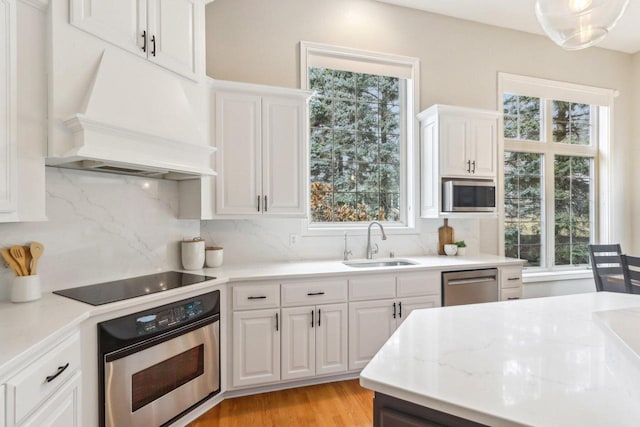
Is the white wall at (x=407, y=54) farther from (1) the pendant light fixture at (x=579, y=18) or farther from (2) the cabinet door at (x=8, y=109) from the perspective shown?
(1) the pendant light fixture at (x=579, y=18)

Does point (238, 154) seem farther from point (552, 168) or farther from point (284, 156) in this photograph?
point (552, 168)

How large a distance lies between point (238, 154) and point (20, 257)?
4.86 feet

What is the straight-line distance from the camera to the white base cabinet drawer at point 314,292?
247 centimetres

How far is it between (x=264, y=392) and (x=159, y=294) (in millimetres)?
1205

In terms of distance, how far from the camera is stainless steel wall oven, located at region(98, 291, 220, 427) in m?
1.64

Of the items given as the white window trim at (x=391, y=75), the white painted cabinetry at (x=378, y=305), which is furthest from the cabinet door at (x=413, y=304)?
the white window trim at (x=391, y=75)

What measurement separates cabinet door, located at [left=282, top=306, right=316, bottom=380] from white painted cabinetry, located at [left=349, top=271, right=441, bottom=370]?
32cm

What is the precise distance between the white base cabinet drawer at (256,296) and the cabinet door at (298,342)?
12 centimetres

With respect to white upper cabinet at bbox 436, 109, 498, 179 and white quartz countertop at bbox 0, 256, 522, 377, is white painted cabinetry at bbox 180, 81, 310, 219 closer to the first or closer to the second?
white quartz countertop at bbox 0, 256, 522, 377

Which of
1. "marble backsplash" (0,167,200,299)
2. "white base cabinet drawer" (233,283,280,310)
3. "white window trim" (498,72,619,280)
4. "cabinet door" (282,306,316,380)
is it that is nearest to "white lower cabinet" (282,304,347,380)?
"cabinet door" (282,306,316,380)

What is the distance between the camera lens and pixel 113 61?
183cm

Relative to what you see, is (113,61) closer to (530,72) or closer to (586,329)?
(586,329)

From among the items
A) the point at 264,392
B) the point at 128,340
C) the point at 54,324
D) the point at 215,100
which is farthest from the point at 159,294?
the point at 215,100

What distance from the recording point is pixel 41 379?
3.80 feet
